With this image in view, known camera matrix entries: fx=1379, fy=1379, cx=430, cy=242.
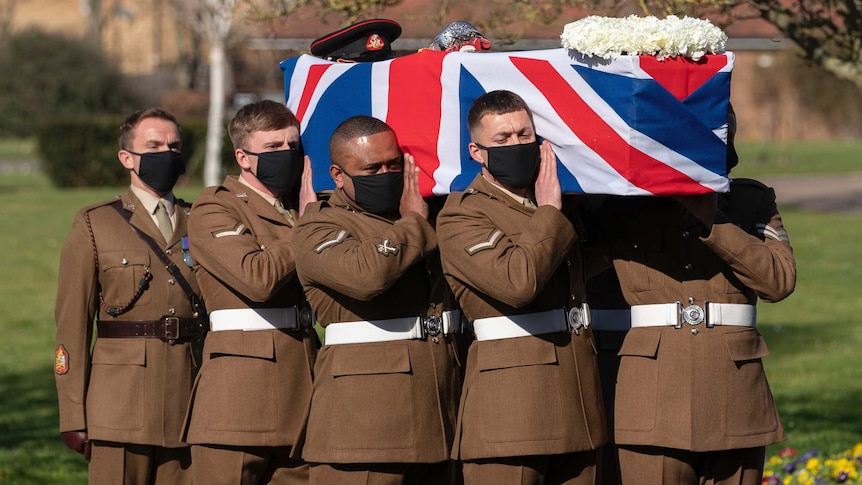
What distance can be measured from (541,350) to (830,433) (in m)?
4.65

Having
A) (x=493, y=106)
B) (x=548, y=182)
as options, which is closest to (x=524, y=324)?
(x=548, y=182)

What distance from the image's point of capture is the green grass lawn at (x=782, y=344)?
27.9 ft

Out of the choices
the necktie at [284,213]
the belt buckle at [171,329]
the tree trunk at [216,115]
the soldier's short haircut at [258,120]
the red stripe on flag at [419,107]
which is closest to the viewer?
the red stripe on flag at [419,107]

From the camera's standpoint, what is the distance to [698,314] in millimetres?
4680

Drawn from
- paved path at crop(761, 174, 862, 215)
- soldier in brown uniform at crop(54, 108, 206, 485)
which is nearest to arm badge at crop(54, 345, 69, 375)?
soldier in brown uniform at crop(54, 108, 206, 485)

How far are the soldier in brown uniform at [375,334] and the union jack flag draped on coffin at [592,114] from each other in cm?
29

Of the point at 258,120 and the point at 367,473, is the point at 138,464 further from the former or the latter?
the point at 258,120

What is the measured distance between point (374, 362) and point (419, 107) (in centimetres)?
97

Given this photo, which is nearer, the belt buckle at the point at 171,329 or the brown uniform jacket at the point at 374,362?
the brown uniform jacket at the point at 374,362

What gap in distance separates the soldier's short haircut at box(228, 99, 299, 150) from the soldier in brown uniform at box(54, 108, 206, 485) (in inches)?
21.9

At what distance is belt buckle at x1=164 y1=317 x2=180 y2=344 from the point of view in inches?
216

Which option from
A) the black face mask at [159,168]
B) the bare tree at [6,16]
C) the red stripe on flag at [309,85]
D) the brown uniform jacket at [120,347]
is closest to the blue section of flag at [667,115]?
the red stripe on flag at [309,85]

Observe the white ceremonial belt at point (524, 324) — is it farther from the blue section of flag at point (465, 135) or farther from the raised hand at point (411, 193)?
the blue section of flag at point (465, 135)

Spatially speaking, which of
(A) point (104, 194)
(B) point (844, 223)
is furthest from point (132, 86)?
(B) point (844, 223)
